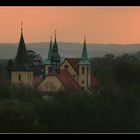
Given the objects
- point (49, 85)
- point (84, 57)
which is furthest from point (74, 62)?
point (49, 85)

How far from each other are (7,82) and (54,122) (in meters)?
0.28

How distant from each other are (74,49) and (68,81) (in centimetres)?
16

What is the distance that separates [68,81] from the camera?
152cm

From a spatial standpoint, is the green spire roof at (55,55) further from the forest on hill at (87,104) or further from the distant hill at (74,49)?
the forest on hill at (87,104)

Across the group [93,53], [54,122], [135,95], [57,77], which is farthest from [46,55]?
[135,95]

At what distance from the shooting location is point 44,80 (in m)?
1.43

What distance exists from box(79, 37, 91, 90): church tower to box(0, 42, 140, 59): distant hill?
0.09ft

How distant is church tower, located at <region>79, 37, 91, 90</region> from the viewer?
1451 mm

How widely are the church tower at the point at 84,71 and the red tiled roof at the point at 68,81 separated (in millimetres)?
26
